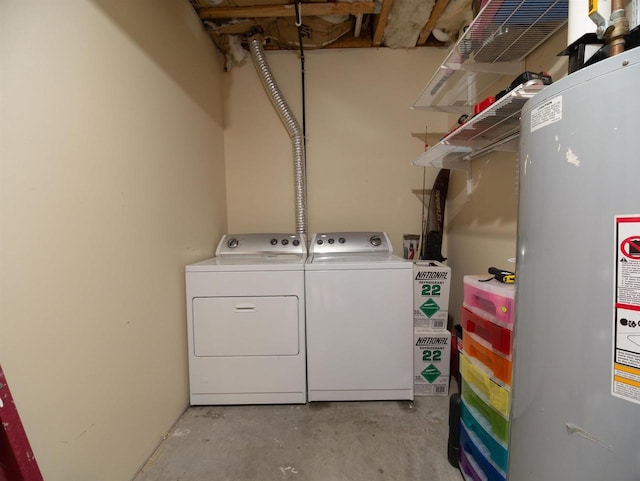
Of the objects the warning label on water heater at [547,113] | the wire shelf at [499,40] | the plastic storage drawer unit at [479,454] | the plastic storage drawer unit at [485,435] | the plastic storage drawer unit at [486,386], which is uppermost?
the wire shelf at [499,40]

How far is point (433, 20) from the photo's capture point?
1.98 metres

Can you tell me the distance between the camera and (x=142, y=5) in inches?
51.3

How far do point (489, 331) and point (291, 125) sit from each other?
196 cm

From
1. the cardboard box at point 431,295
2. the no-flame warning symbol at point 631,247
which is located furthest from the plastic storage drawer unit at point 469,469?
the no-flame warning symbol at point 631,247

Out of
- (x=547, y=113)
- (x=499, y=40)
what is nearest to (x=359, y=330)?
(x=547, y=113)

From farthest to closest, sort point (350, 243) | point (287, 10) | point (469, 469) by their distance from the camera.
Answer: point (350, 243) → point (287, 10) → point (469, 469)

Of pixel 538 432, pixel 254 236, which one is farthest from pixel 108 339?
pixel 538 432

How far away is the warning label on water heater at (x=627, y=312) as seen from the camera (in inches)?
17.9

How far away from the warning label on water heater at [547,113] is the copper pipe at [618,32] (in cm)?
15

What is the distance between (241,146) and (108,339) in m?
1.78

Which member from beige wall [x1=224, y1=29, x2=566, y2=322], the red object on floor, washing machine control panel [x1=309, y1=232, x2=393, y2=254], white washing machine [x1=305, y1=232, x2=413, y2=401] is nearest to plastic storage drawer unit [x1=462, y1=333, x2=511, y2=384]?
white washing machine [x1=305, y1=232, x2=413, y2=401]

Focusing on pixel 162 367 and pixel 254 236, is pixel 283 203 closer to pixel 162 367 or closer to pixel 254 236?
pixel 254 236

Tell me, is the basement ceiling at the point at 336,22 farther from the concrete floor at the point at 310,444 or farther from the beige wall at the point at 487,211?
the concrete floor at the point at 310,444

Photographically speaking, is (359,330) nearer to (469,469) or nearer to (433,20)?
(469,469)
